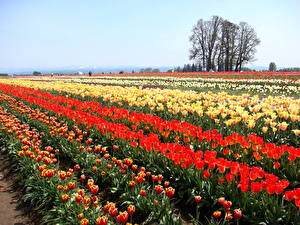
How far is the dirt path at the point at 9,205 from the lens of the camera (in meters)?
3.57

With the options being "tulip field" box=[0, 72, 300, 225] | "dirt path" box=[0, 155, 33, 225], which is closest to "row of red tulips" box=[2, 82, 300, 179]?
"tulip field" box=[0, 72, 300, 225]

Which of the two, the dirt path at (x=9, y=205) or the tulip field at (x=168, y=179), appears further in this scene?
the dirt path at (x=9, y=205)

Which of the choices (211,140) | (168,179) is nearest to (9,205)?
(168,179)

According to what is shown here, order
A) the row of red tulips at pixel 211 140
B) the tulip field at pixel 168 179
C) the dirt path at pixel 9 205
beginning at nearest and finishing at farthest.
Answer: the tulip field at pixel 168 179 → the dirt path at pixel 9 205 → the row of red tulips at pixel 211 140

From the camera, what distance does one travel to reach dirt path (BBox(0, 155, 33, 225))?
11.7 feet

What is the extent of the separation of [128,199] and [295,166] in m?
2.37

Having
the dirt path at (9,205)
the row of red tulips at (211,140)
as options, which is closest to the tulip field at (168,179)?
the row of red tulips at (211,140)

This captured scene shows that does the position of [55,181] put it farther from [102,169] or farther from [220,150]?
[220,150]

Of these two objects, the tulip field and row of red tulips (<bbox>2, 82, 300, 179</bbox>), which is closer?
the tulip field

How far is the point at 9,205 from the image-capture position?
3982 millimetres

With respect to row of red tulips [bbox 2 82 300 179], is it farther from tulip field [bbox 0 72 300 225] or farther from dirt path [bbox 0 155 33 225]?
dirt path [bbox 0 155 33 225]

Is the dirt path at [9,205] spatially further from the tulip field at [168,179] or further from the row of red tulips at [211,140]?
the row of red tulips at [211,140]

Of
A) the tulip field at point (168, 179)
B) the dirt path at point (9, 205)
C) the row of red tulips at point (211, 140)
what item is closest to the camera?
the tulip field at point (168, 179)

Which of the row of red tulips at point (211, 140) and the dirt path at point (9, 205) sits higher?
the row of red tulips at point (211, 140)
